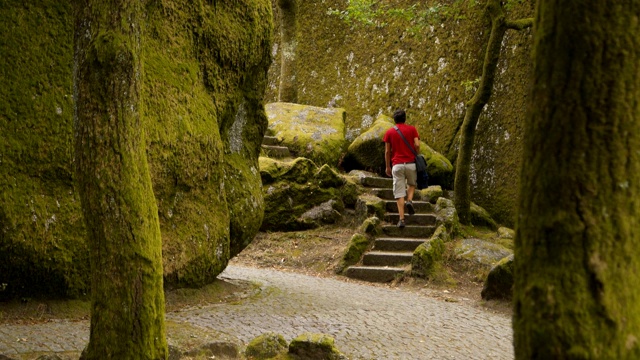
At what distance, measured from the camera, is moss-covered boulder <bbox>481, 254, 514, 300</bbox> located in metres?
8.92

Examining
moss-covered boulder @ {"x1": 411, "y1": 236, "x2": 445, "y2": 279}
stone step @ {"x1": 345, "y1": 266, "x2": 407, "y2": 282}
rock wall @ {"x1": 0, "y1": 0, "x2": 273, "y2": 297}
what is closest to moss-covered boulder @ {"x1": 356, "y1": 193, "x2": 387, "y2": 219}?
stone step @ {"x1": 345, "y1": 266, "x2": 407, "y2": 282}

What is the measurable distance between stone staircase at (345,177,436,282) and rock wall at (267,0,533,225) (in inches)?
97.0

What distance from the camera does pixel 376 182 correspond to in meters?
14.6

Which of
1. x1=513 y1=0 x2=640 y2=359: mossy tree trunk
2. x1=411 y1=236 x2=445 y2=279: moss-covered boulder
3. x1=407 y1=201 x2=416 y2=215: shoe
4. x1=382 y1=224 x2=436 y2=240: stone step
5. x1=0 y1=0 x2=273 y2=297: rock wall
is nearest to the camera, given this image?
x1=513 y1=0 x2=640 y2=359: mossy tree trunk

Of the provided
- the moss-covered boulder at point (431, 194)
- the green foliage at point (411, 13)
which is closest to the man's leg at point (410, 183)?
the moss-covered boulder at point (431, 194)

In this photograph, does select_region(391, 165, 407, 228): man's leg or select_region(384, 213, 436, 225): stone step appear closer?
select_region(391, 165, 407, 228): man's leg

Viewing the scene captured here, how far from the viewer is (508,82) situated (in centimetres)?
1484

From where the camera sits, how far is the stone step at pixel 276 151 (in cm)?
1487

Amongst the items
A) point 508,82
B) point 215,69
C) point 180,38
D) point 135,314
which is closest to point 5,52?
point 180,38

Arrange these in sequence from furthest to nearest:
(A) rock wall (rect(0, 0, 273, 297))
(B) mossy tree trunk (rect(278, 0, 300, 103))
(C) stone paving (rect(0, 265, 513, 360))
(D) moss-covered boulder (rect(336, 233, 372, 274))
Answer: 1. (B) mossy tree trunk (rect(278, 0, 300, 103))
2. (D) moss-covered boulder (rect(336, 233, 372, 274))
3. (A) rock wall (rect(0, 0, 273, 297))
4. (C) stone paving (rect(0, 265, 513, 360))

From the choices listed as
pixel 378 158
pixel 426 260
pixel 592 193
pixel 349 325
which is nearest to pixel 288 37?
pixel 378 158

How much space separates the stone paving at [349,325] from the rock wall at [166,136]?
72 centimetres

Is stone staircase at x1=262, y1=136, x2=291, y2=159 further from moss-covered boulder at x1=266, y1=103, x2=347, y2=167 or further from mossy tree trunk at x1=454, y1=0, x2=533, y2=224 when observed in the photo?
mossy tree trunk at x1=454, y1=0, x2=533, y2=224

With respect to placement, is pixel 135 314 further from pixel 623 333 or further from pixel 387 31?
pixel 387 31
